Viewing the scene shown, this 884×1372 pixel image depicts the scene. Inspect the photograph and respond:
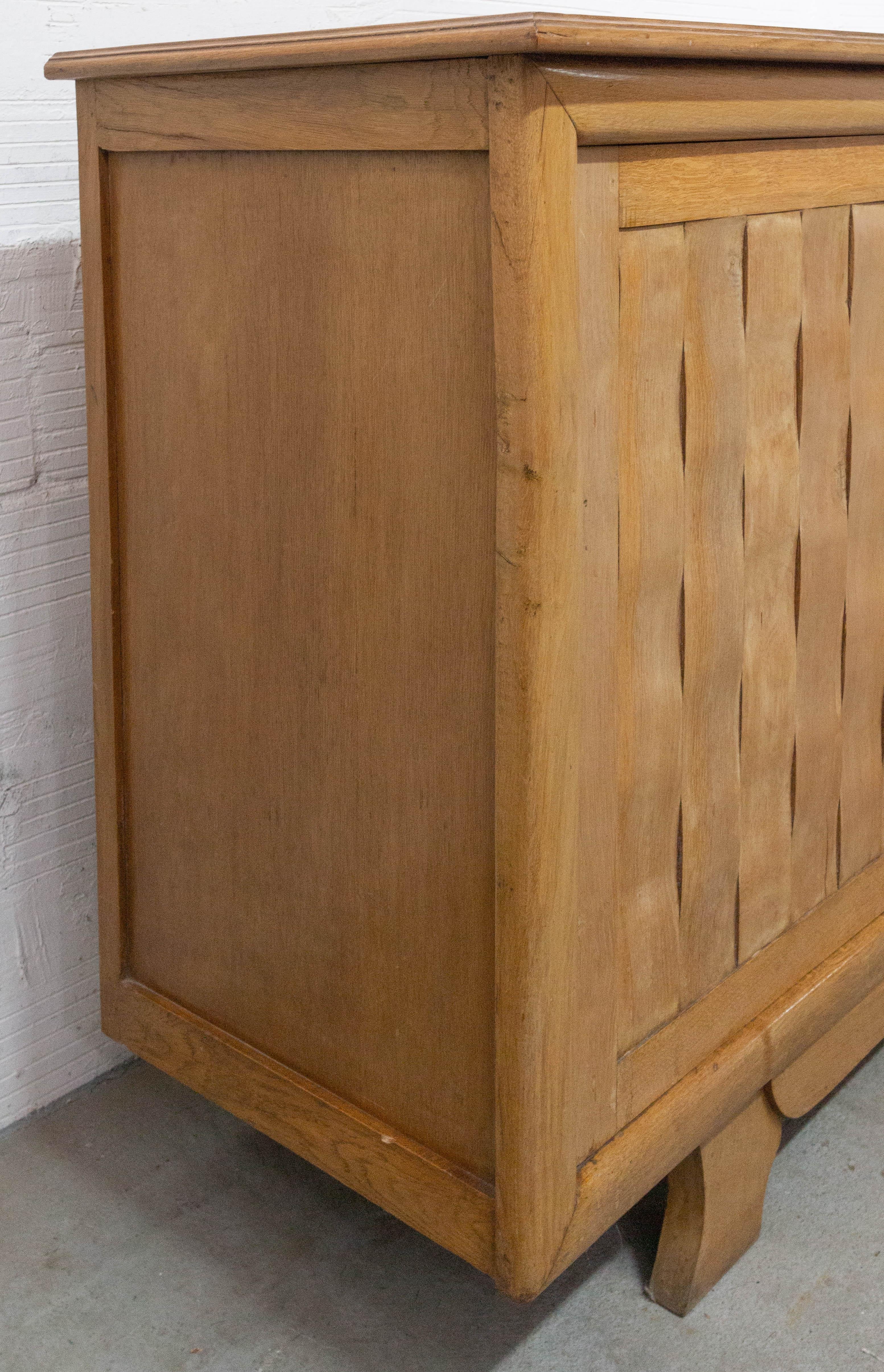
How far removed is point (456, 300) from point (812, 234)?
1.32 feet

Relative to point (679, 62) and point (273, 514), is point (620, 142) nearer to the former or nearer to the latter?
point (679, 62)

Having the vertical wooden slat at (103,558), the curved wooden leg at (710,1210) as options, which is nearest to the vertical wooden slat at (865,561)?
the curved wooden leg at (710,1210)

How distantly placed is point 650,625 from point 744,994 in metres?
0.43

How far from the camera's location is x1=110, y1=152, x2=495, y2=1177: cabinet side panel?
3.30 feet

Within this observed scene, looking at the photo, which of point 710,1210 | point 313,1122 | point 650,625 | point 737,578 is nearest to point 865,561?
point 737,578

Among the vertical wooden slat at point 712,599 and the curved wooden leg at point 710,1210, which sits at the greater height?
the vertical wooden slat at point 712,599

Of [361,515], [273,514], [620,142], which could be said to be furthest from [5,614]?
[620,142]

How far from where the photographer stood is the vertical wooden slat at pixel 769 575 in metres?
1.13

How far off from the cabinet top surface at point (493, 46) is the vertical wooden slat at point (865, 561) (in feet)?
0.63

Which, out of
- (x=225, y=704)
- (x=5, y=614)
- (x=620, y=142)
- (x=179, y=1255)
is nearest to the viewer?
(x=620, y=142)

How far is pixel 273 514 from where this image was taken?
1.16 metres

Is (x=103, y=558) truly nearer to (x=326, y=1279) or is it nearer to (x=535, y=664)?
(x=535, y=664)

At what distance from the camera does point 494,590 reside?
0.99 m

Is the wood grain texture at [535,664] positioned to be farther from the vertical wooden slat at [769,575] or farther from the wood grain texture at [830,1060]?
→ the wood grain texture at [830,1060]
